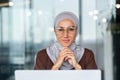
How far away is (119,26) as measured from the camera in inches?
188

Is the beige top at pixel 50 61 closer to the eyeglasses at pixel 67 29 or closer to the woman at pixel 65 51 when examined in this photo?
the woman at pixel 65 51

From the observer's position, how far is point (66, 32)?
2.27 metres

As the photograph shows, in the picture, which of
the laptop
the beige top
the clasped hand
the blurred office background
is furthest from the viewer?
the blurred office background

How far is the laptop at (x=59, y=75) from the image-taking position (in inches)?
50.2

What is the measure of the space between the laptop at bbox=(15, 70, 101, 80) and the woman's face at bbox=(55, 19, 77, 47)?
965 millimetres

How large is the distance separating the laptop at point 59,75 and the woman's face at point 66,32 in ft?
3.16

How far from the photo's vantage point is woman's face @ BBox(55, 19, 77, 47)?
7.34 ft

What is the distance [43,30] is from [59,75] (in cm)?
368

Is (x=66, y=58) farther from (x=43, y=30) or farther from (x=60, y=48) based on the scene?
(x=43, y=30)

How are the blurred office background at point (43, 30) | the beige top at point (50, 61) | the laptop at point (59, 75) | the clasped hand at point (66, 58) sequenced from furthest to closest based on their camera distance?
the blurred office background at point (43, 30), the beige top at point (50, 61), the clasped hand at point (66, 58), the laptop at point (59, 75)

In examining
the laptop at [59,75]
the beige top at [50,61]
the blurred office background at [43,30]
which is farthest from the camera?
the blurred office background at [43,30]

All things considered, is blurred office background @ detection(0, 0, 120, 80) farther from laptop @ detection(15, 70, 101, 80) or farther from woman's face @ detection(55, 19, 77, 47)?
laptop @ detection(15, 70, 101, 80)

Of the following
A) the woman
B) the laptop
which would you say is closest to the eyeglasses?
the woman

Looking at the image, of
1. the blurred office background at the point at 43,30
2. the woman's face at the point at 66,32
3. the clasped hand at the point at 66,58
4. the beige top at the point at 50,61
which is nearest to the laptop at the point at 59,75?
the clasped hand at the point at 66,58
